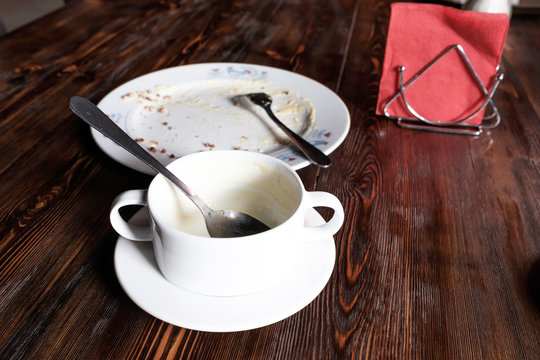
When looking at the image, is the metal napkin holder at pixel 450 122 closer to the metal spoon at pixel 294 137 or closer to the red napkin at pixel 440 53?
the red napkin at pixel 440 53

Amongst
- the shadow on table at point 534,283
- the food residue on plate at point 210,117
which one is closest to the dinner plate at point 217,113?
the food residue on plate at point 210,117

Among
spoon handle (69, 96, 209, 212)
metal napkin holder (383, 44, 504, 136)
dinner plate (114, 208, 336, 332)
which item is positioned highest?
spoon handle (69, 96, 209, 212)

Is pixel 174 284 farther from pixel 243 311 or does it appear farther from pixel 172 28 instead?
pixel 172 28

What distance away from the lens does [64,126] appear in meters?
0.66

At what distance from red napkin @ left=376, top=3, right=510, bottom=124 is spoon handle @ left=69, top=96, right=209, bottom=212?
0.39 meters

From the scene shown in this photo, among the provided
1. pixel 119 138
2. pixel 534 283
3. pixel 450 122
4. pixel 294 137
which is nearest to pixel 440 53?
pixel 450 122

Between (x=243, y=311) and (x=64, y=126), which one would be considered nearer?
(x=243, y=311)

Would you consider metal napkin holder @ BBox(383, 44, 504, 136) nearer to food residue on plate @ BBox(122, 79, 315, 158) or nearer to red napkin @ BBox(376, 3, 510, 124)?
red napkin @ BBox(376, 3, 510, 124)

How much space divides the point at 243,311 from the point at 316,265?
75 millimetres

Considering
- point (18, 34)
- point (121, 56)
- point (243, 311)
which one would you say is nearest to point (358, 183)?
point (243, 311)

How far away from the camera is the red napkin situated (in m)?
0.61

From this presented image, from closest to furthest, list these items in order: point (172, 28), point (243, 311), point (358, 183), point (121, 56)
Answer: point (243, 311), point (358, 183), point (121, 56), point (172, 28)

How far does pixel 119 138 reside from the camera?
0.43 meters

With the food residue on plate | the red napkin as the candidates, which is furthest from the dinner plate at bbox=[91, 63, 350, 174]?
the red napkin
